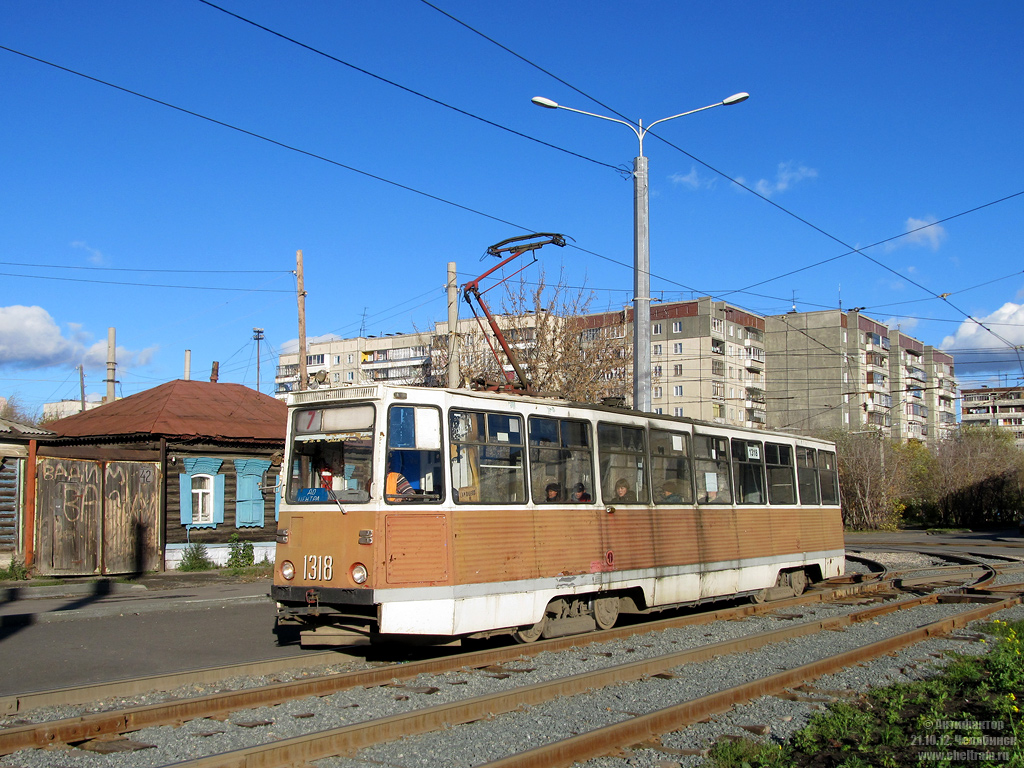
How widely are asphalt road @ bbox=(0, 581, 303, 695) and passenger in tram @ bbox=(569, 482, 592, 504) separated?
11.7ft

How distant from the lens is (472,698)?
7.02 metres

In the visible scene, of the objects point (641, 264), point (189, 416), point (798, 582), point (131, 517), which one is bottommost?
point (798, 582)

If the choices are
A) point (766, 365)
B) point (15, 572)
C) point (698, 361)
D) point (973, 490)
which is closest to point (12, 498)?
point (15, 572)

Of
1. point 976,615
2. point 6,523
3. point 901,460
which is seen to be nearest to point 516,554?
point 976,615

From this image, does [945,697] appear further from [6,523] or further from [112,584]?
[6,523]

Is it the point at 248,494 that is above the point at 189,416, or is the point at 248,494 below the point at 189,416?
below

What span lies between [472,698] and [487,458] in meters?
3.05

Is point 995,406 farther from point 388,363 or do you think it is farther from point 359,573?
point 359,573

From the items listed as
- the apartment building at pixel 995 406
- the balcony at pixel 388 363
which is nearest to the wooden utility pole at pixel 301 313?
the balcony at pixel 388 363

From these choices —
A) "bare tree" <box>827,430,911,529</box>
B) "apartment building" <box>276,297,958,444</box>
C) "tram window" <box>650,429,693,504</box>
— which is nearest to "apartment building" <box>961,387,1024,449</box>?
"apartment building" <box>276,297,958,444</box>

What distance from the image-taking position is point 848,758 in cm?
554

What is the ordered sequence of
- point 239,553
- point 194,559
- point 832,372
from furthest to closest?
point 832,372, point 239,553, point 194,559

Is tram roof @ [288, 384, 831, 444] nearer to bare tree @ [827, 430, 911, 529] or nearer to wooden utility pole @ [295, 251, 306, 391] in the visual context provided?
wooden utility pole @ [295, 251, 306, 391]

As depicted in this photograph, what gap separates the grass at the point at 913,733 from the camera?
5438 mm
